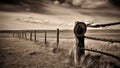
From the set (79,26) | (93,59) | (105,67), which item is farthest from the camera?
(79,26)

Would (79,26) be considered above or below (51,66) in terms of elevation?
above

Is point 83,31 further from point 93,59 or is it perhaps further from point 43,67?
point 43,67

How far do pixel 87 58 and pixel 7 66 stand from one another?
2.36 m

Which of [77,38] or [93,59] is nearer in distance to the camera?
[93,59]

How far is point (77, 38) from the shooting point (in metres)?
4.18

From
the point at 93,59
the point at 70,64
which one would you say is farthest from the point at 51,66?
the point at 93,59

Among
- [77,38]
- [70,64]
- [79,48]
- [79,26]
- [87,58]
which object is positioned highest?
[79,26]

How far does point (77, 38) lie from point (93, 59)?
768 millimetres

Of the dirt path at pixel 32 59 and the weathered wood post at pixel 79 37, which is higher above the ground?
the weathered wood post at pixel 79 37

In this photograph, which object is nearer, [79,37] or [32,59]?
[79,37]

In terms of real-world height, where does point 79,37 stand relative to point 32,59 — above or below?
above

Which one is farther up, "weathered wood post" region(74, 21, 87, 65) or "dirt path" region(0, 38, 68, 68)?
"weathered wood post" region(74, 21, 87, 65)

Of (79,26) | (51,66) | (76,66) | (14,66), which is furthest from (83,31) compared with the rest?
(14,66)

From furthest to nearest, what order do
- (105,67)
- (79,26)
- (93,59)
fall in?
1. (79,26)
2. (93,59)
3. (105,67)
